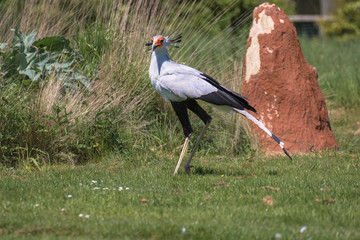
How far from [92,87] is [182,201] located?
312 cm

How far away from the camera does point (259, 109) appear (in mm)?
7609

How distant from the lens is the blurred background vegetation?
22.0ft

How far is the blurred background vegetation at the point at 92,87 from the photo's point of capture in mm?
6691

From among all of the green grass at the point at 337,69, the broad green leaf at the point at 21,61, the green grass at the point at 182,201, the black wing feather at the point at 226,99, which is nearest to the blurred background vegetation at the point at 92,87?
the broad green leaf at the point at 21,61

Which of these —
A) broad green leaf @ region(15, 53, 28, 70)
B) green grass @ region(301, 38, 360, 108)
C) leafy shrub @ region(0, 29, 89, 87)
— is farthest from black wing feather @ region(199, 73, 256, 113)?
green grass @ region(301, 38, 360, 108)

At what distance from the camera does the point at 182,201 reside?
4.86 metres

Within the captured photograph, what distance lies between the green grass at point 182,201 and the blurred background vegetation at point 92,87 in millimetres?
460

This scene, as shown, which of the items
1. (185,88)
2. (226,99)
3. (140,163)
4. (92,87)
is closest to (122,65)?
(92,87)

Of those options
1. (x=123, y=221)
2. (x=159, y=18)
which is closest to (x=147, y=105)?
(x=159, y=18)

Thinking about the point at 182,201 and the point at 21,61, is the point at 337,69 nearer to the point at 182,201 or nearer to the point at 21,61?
the point at 21,61

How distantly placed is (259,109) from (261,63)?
0.65m

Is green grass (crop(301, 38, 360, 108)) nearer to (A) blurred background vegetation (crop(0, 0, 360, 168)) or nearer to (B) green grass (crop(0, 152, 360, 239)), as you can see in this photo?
(A) blurred background vegetation (crop(0, 0, 360, 168))

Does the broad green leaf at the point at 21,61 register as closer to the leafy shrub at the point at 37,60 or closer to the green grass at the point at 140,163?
the leafy shrub at the point at 37,60

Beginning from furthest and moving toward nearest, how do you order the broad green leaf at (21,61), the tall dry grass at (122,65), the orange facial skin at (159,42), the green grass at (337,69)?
the green grass at (337,69)
the broad green leaf at (21,61)
the tall dry grass at (122,65)
the orange facial skin at (159,42)
